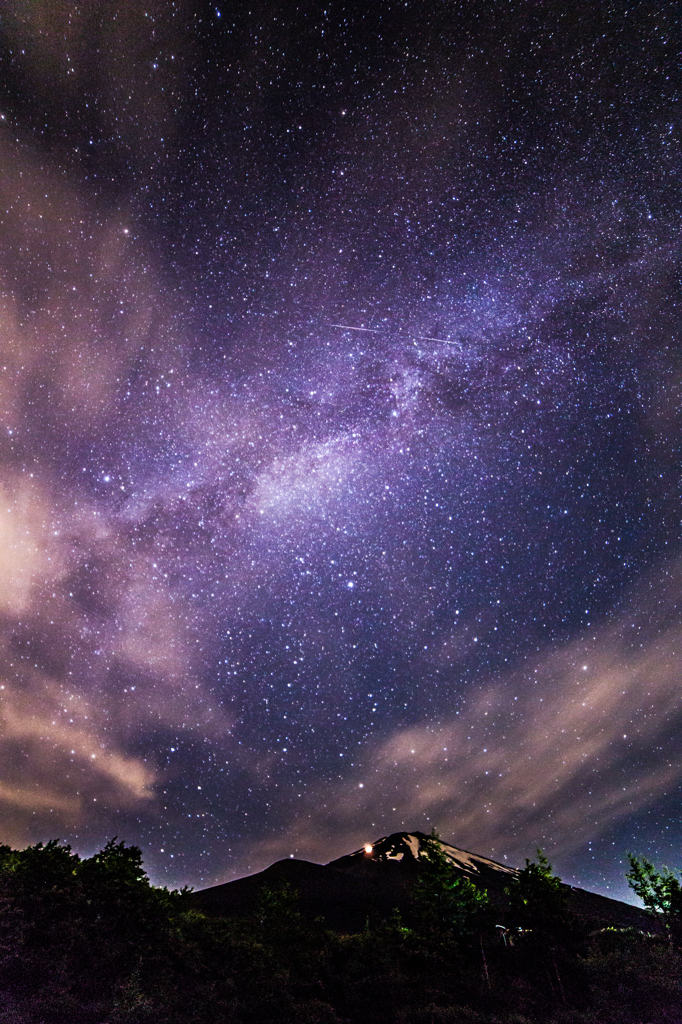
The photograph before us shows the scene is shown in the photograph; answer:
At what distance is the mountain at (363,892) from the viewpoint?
187 feet

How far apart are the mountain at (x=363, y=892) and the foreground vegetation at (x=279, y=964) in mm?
17496

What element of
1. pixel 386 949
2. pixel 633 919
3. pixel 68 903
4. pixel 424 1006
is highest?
pixel 68 903

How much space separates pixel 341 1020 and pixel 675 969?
71.5 feet

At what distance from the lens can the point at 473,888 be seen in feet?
123

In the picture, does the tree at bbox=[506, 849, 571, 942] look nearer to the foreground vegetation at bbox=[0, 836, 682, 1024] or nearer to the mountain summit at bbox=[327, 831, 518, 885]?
the foreground vegetation at bbox=[0, 836, 682, 1024]

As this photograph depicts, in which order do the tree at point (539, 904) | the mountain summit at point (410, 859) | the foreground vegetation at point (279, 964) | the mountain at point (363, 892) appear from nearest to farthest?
the foreground vegetation at point (279, 964), the tree at point (539, 904), the mountain at point (363, 892), the mountain summit at point (410, 859)

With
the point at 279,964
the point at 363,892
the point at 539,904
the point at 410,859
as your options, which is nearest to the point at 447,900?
the point at 539,904

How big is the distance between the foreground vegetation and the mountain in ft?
57.4

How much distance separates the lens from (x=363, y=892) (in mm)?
67250

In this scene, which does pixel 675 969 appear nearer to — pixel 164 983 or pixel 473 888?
pixel 473 888

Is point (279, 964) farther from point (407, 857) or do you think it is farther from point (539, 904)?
point (407, 857)

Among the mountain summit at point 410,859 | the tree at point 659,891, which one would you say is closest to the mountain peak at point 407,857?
the mountain summit at point 410,859

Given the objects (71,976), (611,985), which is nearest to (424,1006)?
(611,985)

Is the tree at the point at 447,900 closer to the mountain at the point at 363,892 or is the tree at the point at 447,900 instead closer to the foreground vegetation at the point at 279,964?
the foreground vegetation at the point at 279,964
